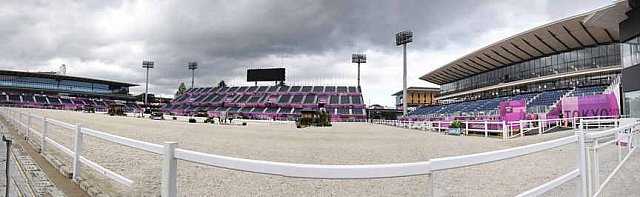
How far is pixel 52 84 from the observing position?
10856 cm

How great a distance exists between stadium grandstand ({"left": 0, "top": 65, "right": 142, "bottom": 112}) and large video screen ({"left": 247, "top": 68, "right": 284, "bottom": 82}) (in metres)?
29.6

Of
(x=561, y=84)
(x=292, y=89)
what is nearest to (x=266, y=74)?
(x=292, y=89)

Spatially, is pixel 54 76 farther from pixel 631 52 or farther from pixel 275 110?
pixel 631 52

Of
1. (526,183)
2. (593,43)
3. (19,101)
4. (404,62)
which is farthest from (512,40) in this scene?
(19,101)

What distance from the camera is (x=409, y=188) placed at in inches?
229

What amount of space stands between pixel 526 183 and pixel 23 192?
7.30m

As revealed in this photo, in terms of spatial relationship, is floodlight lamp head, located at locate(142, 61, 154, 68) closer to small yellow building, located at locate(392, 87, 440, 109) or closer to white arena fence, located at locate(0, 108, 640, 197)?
small yellow building, located at locate(392, 87, 440, 109)

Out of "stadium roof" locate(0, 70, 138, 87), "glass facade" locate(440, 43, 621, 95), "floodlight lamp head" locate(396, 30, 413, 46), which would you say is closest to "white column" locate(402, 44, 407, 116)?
"floodlight lamp head" locate(396, 30, 413, 46)

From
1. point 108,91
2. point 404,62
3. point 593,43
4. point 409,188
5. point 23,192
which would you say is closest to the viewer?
point 23,192

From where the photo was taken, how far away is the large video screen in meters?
99.2

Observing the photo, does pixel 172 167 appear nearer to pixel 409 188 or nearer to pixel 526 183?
pixel 409 188

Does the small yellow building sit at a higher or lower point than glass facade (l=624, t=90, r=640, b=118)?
higher

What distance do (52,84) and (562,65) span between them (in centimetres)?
12648

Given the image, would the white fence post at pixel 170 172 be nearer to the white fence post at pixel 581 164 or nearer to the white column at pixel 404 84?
the white fence post at pixel 581 164
